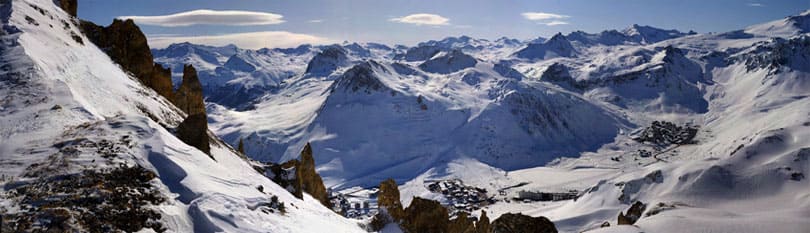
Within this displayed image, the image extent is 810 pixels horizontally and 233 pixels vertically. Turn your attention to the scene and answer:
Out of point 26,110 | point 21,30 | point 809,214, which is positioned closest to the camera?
point 26,110

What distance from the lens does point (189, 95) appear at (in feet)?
223

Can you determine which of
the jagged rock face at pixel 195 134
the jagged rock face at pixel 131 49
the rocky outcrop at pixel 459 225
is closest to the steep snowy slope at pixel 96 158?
the jagged rock face at pixel 195 134

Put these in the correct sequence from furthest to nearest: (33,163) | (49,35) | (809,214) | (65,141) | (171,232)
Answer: (809,214)
(49,35)
(65,141)
(33,163)
(171,232)

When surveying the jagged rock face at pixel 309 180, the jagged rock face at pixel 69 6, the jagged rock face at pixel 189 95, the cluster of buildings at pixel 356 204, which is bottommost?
the cluster of buildings at pixel 356 204

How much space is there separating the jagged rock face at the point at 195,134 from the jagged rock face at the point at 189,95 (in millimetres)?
34444

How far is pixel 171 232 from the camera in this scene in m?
20.0

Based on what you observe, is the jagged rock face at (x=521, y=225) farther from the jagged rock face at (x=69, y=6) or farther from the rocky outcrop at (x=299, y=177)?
the jagged rock face at (x=69, y=6)

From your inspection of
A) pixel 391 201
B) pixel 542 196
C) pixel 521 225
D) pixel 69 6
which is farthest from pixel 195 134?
pixel 542 196

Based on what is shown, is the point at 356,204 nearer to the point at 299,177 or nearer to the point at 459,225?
the point at 299,177

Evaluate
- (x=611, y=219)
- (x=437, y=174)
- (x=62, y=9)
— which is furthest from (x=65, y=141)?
(x=437, y=174)

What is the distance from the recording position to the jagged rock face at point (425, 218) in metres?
43.0

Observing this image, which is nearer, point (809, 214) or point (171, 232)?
point (171, 232)

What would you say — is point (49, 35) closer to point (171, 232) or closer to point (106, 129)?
point (106, 129)

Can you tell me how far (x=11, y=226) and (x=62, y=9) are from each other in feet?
185
